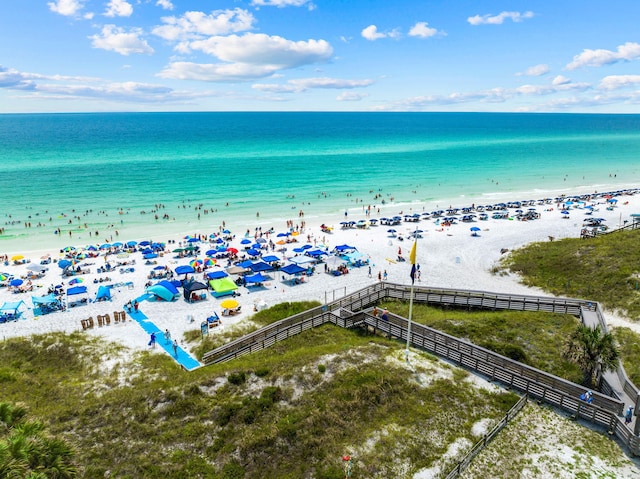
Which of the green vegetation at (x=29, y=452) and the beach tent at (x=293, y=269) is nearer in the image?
the green vegetation at (x=29, y=452)

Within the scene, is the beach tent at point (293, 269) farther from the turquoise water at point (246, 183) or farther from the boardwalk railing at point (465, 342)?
the turquoise water at point (246, 183)

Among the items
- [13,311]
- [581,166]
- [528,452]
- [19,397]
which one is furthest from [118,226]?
[581,166]

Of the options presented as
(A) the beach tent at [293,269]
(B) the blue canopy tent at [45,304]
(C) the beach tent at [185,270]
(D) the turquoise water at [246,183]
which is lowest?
(B) the blue canopy tent at [45,304]

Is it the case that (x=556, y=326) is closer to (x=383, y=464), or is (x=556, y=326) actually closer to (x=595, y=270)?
(x=595, y=270)

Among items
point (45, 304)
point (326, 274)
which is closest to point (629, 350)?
point (326, 274)

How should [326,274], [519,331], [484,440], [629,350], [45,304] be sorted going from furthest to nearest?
[326,274], [45,304], [519,331], [629,350], [484,440]

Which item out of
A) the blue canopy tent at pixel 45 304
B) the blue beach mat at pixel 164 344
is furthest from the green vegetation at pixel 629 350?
the blue canopy tent at pixel 45 304

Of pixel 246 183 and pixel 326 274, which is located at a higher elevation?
pixel 246 183

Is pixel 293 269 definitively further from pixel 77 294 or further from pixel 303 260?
pixel 77 294
